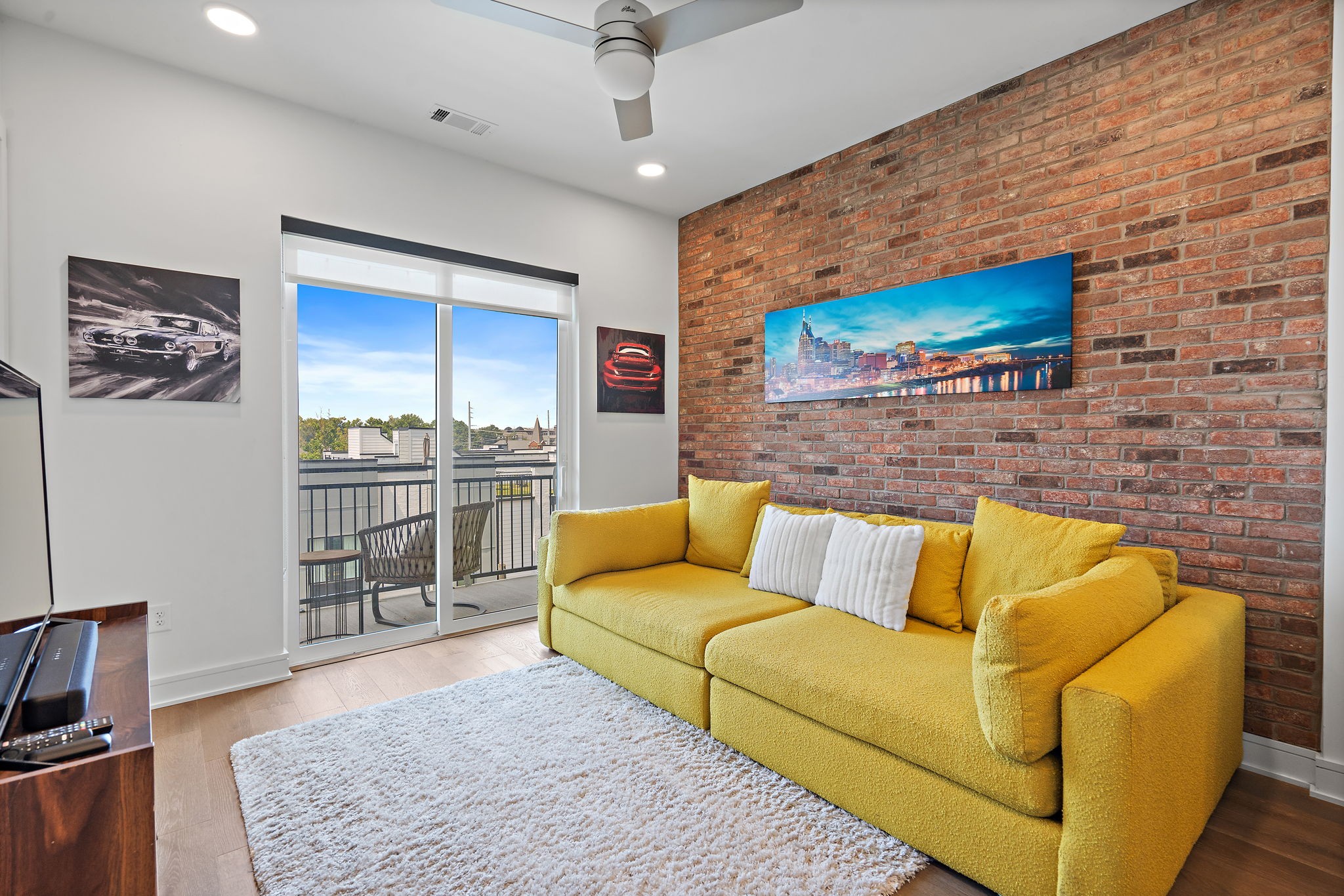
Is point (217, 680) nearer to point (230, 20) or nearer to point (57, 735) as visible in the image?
point (57, 735)

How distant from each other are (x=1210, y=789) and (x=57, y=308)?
4.21 m

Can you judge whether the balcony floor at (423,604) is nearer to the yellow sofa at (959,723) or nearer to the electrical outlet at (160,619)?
the electrical outlet at (160,619)

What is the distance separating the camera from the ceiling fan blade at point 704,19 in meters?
1.84

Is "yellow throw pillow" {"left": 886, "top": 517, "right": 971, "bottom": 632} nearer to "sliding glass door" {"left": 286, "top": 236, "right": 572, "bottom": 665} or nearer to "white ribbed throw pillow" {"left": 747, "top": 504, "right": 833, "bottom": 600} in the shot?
"white ribbed throw pillow" {"left": 747, "top": 504, "right": 833, "bottom": 600}

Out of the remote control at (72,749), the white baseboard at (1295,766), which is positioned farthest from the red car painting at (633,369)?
the white baseboard at (1295,766)

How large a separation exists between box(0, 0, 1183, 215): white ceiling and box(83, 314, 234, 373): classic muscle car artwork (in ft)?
3.61

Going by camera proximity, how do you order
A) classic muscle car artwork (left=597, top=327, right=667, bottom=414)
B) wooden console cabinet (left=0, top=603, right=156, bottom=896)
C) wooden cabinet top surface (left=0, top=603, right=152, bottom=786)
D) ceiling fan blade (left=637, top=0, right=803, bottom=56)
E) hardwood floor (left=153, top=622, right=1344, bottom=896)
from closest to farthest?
wooden console cabinet (left=0, top=603, right=156, bottom=896)
wooden cabinet top surface (left=0, top=603, right=152, bottom=786)
hardwood floor (left=153, top=622, right=1344, bottom=896)
ceiling fan blade (left=637, top=0, right=803, bottom=56)
classic muscle car artwork (left=597, top=327, right=667, bottom=414)

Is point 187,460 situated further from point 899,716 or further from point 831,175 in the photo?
point 831,175

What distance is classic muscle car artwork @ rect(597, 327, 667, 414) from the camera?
410 centimetres

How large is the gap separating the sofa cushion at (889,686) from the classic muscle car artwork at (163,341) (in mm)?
2488

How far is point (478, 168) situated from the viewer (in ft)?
11.6

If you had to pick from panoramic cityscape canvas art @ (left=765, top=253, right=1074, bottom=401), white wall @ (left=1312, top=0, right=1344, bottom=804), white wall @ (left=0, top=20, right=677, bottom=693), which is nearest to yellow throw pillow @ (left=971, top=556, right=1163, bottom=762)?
white wall @ (left=1312, top=0, right=1344, bottom=804)

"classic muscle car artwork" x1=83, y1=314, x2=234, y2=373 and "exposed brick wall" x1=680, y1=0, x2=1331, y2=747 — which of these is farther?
"classic muscle car artwork" x1=83, y1=314, x2=234, y2=373

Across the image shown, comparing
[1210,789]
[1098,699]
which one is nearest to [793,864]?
[1098,699]
